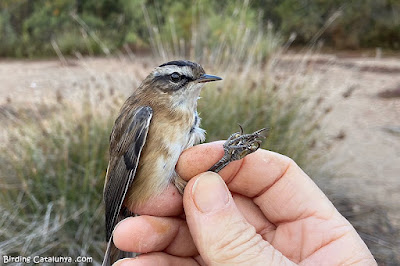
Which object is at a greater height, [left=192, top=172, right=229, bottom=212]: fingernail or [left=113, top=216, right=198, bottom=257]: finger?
[left=192, top=172, right=229, bottom=212]: fingernail

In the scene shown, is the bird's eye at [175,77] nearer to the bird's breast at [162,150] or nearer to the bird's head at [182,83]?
the bird's head at [182,83]

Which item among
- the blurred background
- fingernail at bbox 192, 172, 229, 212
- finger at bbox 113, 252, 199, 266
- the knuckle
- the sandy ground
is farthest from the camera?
the sandy ground

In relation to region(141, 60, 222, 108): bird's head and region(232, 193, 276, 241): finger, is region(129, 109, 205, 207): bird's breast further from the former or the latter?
region(232, 193, 276, 241): finger

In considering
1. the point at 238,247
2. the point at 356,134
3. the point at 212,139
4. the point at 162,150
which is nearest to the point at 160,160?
the point at 162,150

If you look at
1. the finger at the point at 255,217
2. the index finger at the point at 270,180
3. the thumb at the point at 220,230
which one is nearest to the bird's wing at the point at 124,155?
the index finger at the point at 270,180

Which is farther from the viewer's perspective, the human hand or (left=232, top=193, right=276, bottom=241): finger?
(left=232, top=193, right=276, bottom=241): finger

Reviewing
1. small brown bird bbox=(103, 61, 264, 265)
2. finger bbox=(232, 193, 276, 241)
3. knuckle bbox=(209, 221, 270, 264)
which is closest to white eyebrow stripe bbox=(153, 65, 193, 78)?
small brown bird bbox=(103, 61, 264, 265)

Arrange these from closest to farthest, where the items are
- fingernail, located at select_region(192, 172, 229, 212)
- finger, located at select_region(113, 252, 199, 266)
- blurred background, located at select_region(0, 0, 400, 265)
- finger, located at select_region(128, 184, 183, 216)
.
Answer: fingernail, located at select_region(192, 172, 229, 212)
finger, located at select_region(113, 252, 199, 266)
finger, located at select_region(128, 184, 183, 216)
blurred background, located at select_region(0, 0, 400, 265)
